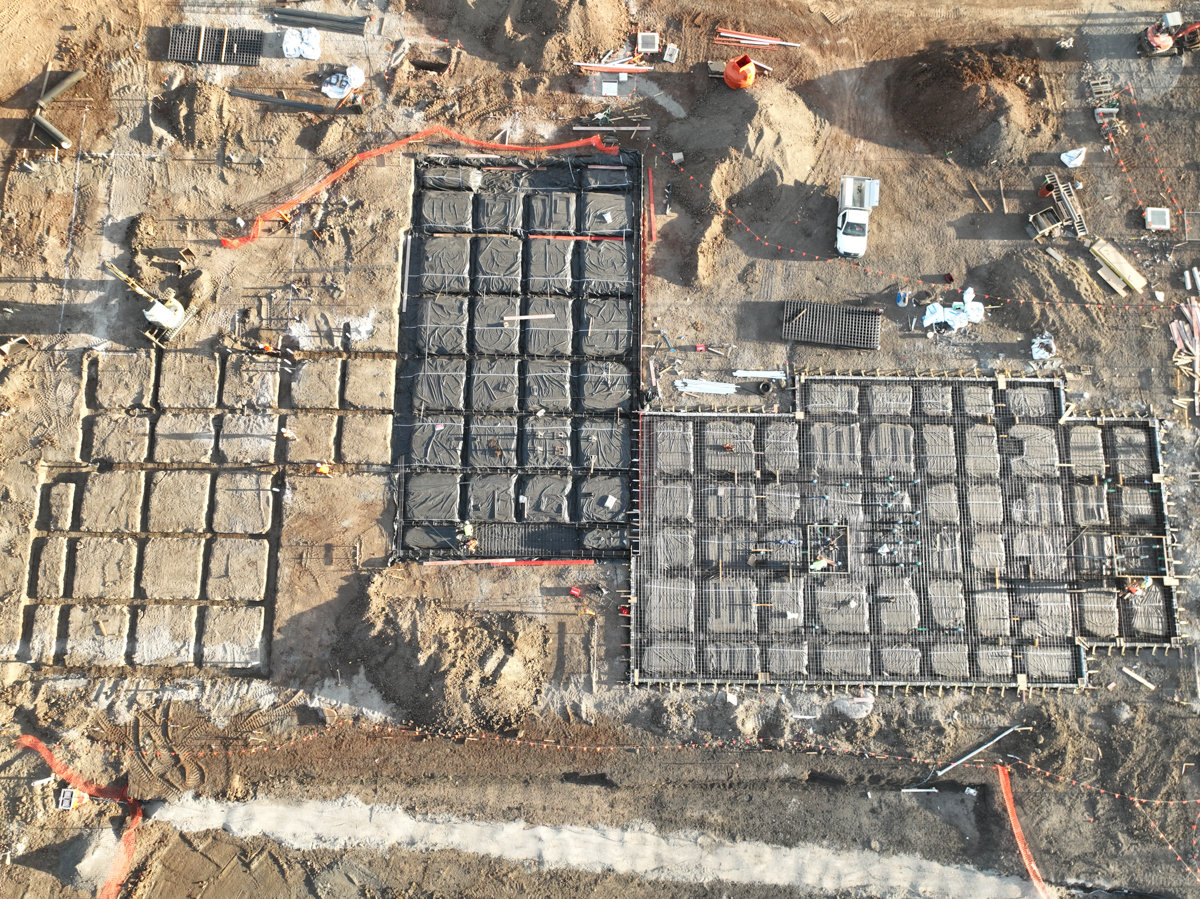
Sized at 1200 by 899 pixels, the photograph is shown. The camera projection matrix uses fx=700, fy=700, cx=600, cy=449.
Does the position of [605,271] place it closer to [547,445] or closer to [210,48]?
[547,445]

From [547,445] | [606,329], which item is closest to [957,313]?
[606,329]

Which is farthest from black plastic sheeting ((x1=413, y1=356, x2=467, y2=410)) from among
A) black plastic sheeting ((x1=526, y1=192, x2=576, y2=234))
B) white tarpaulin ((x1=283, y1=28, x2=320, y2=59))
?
white tarpaulin ((x1=283, y1=28, x2=320, y2=59))

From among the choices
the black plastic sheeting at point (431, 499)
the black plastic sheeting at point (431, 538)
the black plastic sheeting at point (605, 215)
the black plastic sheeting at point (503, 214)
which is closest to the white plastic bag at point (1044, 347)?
the black plastic sheeting at point (605, 215)

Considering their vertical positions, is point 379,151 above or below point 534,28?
below

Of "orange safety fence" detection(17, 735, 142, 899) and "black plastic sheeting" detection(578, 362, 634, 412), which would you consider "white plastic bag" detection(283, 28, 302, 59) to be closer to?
"black plastic sheeting" detection(578, 362, 634, 412)

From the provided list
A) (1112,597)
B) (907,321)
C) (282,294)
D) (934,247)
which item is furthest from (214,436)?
(1112,597)

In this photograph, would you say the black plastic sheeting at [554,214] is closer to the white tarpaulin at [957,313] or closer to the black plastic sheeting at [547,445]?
the black plastic sheeting at [547,445]

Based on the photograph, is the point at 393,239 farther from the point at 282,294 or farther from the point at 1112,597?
the point at 1112,597
